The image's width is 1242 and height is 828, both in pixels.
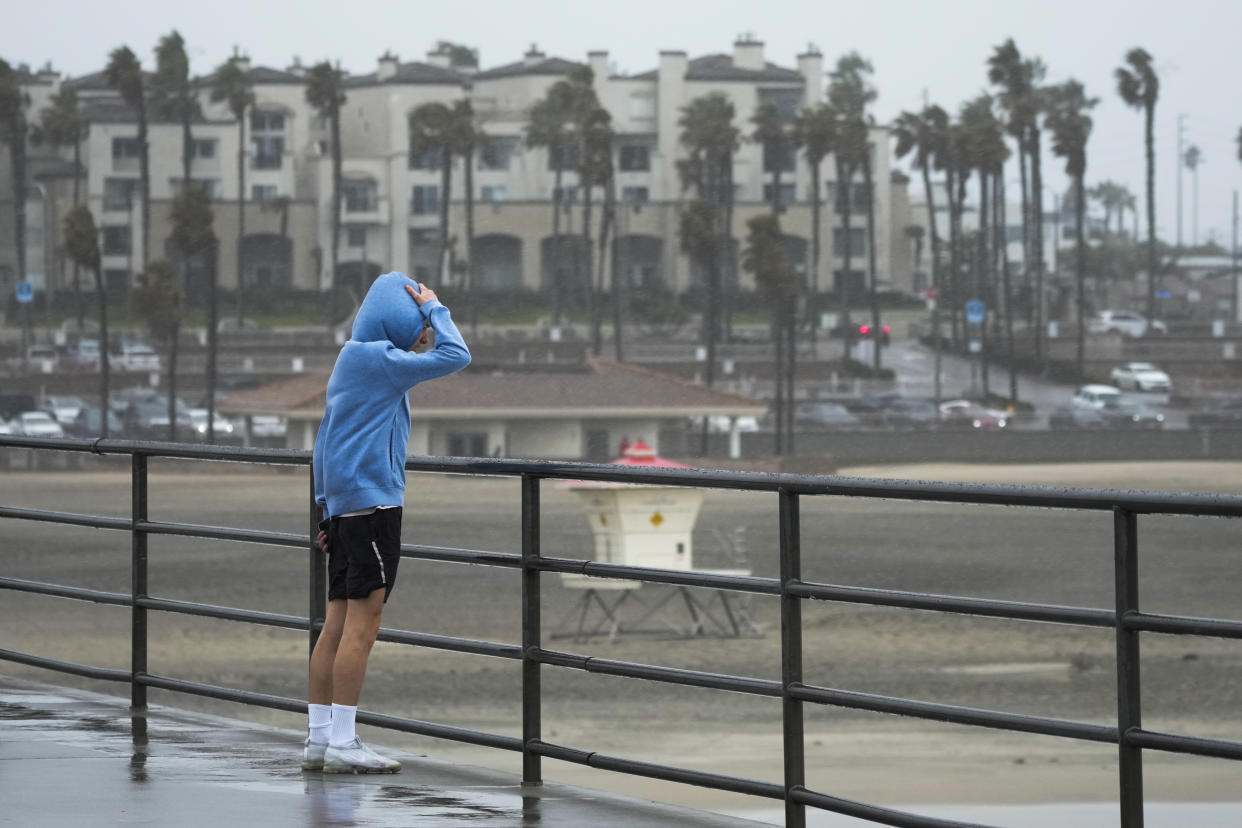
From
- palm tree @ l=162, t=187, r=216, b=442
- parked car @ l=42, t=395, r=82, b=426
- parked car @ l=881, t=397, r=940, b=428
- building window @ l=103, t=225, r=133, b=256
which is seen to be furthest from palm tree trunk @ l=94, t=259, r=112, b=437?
parked car @ l=881, t=397, r=940, b=428

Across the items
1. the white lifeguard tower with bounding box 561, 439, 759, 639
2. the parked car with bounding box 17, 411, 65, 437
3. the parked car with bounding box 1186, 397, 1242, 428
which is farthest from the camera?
the parked car with bounding box 1186, 397, 1242, 428

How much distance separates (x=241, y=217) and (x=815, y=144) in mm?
31634

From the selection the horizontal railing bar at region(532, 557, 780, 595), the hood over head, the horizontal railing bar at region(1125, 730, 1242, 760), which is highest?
the hood over head

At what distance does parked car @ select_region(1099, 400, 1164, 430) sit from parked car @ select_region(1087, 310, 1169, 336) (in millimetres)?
21513

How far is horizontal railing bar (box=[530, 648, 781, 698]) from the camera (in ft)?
16.1

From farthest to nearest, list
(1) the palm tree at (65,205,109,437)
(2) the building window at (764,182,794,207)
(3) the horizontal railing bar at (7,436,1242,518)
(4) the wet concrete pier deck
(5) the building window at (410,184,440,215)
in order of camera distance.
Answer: (2) the building window at (764,182,794,207)
(5) the building window at (410,184,440,215)
(1) the palm tree at (65,205,109,437)
(4) the wet concrete pier deck
(3) the horizontal railing bar at (7,436,1242,518)

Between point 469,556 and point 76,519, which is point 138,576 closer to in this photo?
point 76,519

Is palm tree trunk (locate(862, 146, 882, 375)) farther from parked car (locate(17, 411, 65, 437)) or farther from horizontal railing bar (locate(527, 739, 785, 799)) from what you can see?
horizontal railing bar (locate(527, 739, 785, 799))

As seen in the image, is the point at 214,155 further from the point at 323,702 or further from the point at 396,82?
the point at 323,702

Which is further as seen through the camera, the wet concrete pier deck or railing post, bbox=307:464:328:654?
railing post, bbox=307:464:328:654

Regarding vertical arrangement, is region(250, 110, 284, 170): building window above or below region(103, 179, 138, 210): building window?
above

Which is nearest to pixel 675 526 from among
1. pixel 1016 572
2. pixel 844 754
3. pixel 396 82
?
pixel 844 754

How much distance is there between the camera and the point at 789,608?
484cm

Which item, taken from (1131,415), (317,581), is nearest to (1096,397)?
(1131,415)
